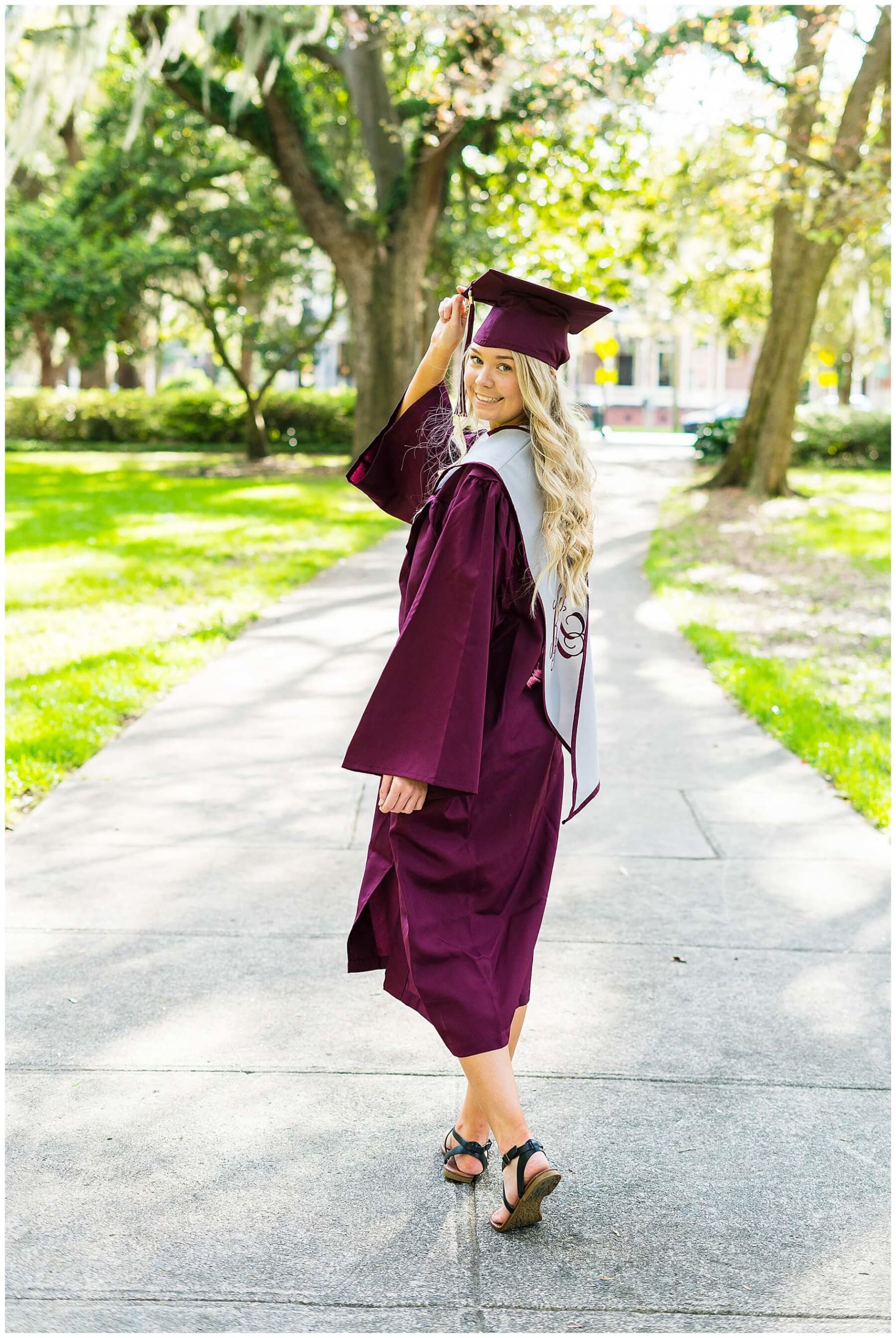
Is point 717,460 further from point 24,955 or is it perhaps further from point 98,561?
point 24,955

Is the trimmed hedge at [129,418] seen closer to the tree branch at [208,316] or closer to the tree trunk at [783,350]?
the tree branch at [208,316]

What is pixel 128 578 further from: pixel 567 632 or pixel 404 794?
pixel 404 794

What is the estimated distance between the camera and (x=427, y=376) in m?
2.85

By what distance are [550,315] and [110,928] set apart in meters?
2.45

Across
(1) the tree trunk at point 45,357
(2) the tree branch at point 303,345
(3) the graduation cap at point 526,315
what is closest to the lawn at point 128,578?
(3) the graduation cap at point 526,315

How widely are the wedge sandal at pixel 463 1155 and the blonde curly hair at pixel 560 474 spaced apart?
3.97 ft

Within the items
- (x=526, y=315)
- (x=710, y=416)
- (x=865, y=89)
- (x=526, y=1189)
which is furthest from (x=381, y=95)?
(x=710, y=416)

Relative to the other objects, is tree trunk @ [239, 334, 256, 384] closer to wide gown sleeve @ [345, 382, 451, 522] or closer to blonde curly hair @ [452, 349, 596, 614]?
wide gown sleeve @ [345, 382, 451, 522]

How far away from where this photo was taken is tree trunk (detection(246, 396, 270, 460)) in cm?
2372

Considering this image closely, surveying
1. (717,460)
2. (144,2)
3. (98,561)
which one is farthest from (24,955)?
(717,460)

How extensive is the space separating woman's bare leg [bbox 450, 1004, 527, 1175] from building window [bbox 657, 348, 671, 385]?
63.2 metres

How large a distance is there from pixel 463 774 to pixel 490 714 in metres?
0.19

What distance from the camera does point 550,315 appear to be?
2.58 meters

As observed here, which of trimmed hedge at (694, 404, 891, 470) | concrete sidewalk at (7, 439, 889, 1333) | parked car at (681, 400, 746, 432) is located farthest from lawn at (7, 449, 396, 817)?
trimmed hedge at (694, 404, 891, 470)
